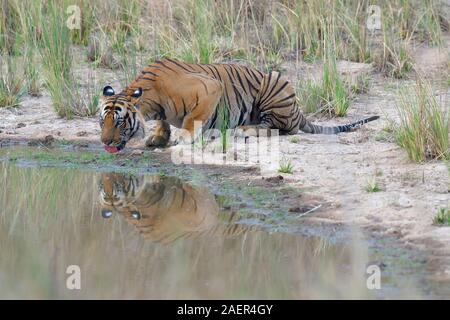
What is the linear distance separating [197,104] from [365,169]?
1683 mm

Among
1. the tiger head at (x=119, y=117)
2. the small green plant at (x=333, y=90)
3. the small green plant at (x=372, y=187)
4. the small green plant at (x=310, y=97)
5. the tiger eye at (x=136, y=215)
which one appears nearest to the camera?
the tiger eye at (x=136, y=215)

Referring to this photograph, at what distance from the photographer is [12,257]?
6152mm

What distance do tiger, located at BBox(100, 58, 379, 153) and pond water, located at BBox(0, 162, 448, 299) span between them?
33.8 inches

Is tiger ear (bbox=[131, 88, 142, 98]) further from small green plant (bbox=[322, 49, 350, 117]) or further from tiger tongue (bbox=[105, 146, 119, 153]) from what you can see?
small green plant (bbox=[322, 49, 350, 117])

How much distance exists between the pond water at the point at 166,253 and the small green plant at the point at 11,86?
2.60 m

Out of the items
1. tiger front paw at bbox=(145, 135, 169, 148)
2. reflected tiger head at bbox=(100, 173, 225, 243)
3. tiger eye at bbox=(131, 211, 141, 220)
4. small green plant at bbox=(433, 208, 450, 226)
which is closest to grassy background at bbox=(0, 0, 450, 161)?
tiger front paw at bbox=(145, 135, 169, 148)

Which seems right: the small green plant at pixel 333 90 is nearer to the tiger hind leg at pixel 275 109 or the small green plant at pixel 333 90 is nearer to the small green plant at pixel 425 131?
the tiger hind leg at pixel 275 109

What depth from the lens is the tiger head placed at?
331 inches

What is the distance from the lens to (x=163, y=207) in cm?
721

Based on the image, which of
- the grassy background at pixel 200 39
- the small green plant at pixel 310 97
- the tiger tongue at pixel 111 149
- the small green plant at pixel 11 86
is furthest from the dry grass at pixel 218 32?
the tiger tongue at pixel 111 149

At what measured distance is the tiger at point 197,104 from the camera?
8469 millimetres

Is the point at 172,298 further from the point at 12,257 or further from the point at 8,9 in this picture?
the point at 8,9

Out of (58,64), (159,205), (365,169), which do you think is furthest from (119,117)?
(365,169)
